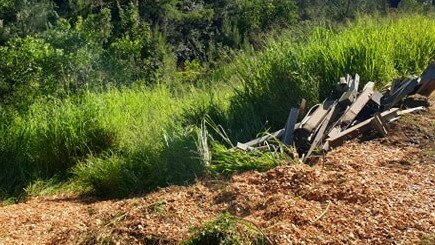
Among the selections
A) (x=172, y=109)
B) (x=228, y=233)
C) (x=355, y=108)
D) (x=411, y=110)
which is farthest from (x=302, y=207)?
(x=172, y=109)

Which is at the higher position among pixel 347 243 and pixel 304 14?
→ pixel 347 243

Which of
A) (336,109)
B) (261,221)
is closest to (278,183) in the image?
(261,221)

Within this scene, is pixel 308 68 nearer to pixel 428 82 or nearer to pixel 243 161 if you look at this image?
pixel 428 82

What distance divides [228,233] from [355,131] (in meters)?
2.29

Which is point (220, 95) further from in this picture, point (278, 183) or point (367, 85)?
point (278, 183)

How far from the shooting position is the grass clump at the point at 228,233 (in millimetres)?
3758

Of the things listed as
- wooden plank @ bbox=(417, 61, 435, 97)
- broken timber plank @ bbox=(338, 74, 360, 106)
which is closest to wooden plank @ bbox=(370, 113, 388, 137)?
broken timber plank @ bbox=(338, 74, 360, 106)

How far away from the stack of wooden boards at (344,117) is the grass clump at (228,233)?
140 cm

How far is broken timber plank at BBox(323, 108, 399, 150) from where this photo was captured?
543cm

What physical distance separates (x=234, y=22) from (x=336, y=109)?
3525 centimetres

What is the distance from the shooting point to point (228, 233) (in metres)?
3.78

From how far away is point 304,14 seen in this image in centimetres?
3791

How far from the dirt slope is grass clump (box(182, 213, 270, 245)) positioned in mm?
105

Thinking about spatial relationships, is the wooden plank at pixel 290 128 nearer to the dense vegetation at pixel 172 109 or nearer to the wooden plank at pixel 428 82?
the dense vegetation at pixel 172 109
